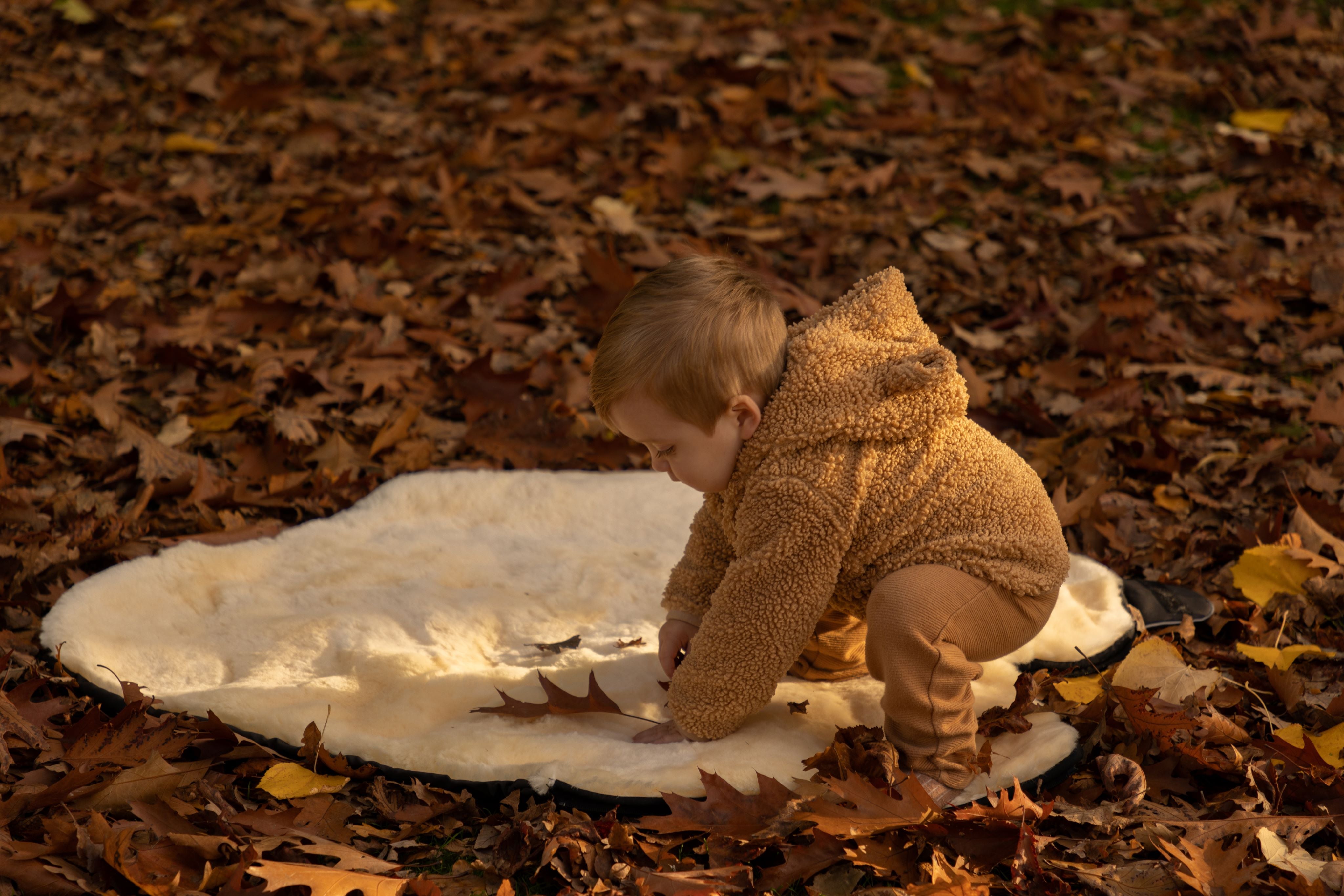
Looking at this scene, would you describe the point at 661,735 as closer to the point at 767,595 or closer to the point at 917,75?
the point at 767,595

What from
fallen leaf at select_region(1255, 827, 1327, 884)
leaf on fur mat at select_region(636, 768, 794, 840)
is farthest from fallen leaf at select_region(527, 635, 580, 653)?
fallen leaf at select_region(1255, 827, 1327, 884)

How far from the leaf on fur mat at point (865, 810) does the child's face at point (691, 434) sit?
0.65m

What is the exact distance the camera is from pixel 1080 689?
257 cm

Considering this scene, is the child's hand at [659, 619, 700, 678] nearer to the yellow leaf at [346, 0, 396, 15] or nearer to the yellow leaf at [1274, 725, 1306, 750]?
the yellow leaf at [1274, 725, 1306, 750]

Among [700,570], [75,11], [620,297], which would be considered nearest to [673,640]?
[700,570]

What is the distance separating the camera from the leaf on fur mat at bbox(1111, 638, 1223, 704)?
2496 mm

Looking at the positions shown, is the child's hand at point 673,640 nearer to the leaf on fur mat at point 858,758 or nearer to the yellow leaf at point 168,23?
the leaf on fur mat at point 858,758

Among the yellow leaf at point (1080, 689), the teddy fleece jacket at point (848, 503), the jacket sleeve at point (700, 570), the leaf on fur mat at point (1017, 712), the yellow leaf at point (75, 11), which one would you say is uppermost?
the yellow leaf at point (75, 11)

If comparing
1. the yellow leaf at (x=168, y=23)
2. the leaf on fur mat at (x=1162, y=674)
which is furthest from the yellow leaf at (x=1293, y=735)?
the yellow leaf at (x=168, y=23)

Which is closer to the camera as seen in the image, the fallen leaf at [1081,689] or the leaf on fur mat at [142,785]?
the leaf on fur mat at [142,785]

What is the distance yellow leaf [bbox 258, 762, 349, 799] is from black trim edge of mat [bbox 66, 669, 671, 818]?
45 millimetres

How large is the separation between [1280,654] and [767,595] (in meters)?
1.29

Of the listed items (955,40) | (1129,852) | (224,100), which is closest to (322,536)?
(1129,852)

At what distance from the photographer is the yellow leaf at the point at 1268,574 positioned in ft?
9.37
